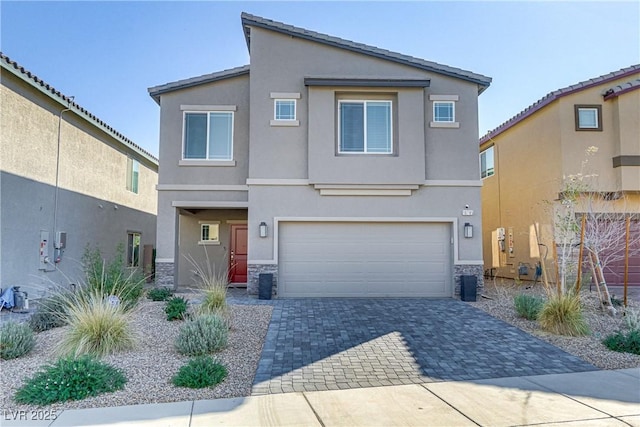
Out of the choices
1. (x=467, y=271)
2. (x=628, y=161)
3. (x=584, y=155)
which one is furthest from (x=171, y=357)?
(x=628, y=161)

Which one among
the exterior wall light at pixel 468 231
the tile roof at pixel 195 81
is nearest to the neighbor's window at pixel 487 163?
the exterior wall light at pixel 468 231

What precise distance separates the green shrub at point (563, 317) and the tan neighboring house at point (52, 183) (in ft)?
31.9

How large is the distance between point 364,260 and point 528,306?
4.56 metres

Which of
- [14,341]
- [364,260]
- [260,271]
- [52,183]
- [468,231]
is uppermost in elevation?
[52,183]

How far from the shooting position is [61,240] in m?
12.8

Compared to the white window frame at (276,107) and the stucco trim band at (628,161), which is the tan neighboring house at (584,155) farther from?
the white window frame at (276,107)

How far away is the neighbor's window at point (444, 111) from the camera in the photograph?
12.8 meters

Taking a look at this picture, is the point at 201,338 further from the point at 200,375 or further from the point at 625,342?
the point at 625,342

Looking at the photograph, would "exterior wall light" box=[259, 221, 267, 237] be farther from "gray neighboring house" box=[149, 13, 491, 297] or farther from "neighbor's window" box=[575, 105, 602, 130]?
"neighbor's window" box=[575, 105, 602, 130]

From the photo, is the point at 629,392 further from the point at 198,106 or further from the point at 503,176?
the point at 503,176

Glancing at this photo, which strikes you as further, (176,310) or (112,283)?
(112,283)

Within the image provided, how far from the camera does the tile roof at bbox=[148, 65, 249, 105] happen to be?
43.4ft

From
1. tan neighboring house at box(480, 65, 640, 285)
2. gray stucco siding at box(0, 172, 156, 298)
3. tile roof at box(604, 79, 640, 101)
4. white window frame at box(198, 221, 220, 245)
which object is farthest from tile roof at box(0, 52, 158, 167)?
tile roof at box(604, 79, 640, 101)

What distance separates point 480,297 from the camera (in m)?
12.3
